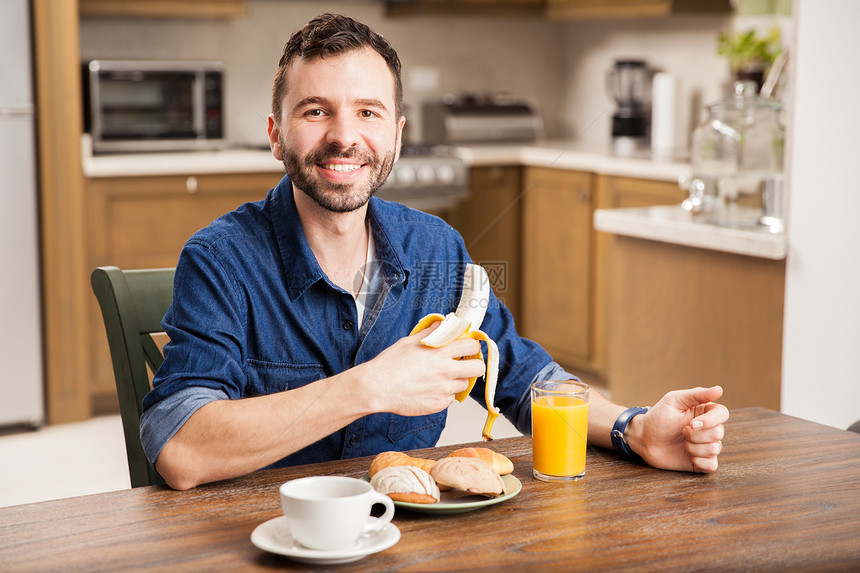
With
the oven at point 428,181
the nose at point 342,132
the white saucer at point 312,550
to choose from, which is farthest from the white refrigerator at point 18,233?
the white saucer at point 312,550

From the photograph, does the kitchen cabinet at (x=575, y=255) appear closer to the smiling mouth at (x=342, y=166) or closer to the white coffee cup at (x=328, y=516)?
the smiling mouth at (x=342, y=166)

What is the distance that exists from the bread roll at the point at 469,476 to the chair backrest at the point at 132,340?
0.48 metres

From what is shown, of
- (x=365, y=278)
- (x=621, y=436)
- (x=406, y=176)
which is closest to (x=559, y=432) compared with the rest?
(x=621, y=436)

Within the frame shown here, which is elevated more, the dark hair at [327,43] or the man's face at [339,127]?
the dark hair at [327,43]

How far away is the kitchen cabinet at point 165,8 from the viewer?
349 cm

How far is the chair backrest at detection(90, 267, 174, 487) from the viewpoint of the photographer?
1271 millimetres

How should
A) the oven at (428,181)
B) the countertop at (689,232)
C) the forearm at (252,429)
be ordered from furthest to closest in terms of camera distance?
the oven at (428,181), the countertop at (689,232), the forearm at (252,429)

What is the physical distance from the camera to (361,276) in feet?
4.43

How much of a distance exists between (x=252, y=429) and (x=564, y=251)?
109 inches

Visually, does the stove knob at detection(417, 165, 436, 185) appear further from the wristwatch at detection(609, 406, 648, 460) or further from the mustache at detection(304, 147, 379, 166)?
the wristwatch at detection(609, 406, 648, 460)

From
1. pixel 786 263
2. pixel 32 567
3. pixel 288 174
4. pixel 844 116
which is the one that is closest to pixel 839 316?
pixel 786 263

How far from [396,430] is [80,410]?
7.67 ft

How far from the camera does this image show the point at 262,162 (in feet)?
11.1

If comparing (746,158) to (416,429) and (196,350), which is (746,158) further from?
(196,350)
